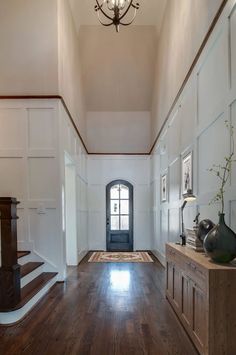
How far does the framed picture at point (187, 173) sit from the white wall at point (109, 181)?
180 inches

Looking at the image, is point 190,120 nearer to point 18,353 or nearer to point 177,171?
point 177,171

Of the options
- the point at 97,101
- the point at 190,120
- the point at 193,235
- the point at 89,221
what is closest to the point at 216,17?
the point at 190,120

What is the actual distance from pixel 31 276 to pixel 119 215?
480 centimetres

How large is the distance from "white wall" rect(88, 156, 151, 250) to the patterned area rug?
683mm

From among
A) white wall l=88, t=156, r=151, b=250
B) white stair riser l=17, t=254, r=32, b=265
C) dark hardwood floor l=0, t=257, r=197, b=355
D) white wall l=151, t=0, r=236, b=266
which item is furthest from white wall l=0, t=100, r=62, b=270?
white wall l=88, t=156, r=151, b=250

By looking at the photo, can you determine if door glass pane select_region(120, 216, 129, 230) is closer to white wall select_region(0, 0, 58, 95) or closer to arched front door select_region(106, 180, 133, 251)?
arched front door select_region(106, 180, 133, 251)

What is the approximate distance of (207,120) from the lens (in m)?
3.20

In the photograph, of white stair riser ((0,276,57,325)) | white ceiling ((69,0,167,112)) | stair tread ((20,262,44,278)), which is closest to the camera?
white stair riser ((0,276,57,325))

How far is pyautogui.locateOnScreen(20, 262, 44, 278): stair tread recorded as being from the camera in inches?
159

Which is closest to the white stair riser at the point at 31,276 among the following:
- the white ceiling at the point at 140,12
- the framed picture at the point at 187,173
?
the framed picture at the point at 187,173

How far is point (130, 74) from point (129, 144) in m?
2.02

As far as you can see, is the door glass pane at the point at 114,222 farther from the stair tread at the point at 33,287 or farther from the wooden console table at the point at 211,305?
the wooden console table at the point at 211,305

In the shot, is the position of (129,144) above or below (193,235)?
above

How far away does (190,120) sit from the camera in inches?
156
